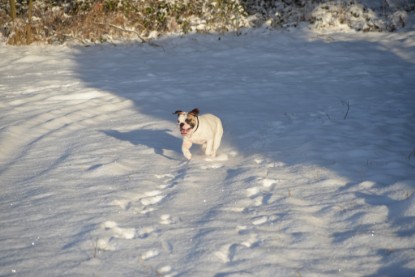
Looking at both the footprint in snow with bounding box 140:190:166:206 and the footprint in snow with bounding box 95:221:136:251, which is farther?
the footprint in snow with bounding box 140:190:166:206

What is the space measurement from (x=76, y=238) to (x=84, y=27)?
11.1 meters

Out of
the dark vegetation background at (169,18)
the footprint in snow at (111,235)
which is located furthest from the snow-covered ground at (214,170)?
the dark vegetation background at (169,18)

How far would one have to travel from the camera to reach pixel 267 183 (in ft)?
17.4

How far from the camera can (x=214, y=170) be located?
587 centimetres

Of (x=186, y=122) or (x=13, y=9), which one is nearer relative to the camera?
(x=186, y=122)

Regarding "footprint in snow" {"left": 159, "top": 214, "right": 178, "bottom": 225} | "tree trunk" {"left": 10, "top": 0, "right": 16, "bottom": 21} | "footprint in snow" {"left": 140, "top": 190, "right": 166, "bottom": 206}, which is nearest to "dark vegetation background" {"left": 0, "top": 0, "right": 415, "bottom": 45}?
"tree trunk" {"left": 10, "top": 0, "right": 16, "bottom": 21}

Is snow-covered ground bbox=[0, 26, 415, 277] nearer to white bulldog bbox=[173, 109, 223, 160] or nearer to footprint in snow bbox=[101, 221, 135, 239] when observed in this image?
footprint in snow bbox=[101, 221, 135, 239]

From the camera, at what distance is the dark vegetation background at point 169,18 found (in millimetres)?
13977

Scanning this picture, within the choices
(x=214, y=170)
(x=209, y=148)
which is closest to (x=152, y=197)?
(x=214, y=170)

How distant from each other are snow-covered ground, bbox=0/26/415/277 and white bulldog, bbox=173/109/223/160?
23 centimetres

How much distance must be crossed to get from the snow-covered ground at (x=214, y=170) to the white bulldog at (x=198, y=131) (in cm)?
23

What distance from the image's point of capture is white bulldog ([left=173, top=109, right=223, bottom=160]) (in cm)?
575

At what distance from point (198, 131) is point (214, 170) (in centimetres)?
53

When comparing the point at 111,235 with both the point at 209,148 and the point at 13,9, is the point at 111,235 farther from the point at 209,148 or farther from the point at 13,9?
the point at 13,9
